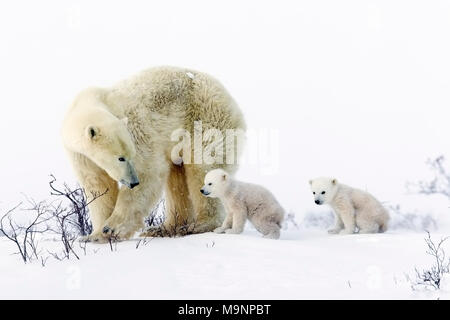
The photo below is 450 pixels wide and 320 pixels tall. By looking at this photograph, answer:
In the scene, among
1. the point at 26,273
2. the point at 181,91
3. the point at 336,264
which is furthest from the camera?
the point at 181,91

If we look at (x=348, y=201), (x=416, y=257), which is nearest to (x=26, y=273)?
(x=416, y=257)

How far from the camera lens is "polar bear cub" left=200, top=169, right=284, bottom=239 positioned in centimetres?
529

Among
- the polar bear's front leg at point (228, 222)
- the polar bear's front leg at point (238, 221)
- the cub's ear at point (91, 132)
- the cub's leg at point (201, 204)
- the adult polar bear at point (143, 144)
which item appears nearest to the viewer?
the cub's ear at point (91, 132)

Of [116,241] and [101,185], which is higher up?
[101,185]

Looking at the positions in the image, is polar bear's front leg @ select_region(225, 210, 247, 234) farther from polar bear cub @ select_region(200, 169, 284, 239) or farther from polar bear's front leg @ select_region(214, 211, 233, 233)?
polar bear's front leg @ select_region(214, 211, 233, 233)

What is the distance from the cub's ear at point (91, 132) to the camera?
15.6ft

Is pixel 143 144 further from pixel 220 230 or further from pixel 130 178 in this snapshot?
pixel 220 230

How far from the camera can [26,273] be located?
3.80 m

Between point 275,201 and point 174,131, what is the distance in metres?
1.15

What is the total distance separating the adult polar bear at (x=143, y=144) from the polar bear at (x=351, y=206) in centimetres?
94

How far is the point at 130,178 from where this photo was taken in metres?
4.82

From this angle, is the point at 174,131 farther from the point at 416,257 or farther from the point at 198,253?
the point at 416,257

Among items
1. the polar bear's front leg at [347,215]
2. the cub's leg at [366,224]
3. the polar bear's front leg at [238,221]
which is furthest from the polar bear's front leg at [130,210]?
the cub's leg at [366,224]

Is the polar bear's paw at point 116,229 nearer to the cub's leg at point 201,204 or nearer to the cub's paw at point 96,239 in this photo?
the cub's paw at point 96,239
